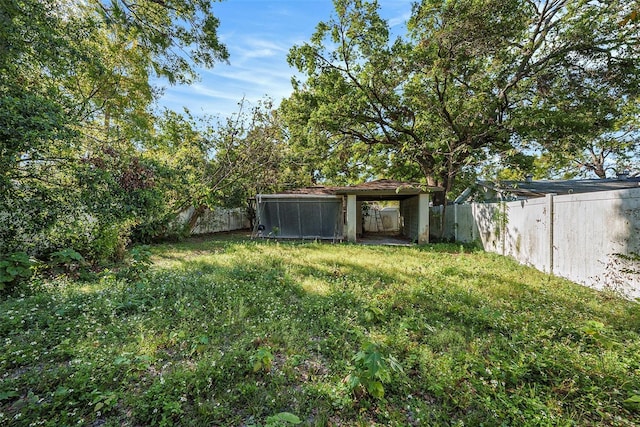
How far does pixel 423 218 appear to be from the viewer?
1009 centimetres

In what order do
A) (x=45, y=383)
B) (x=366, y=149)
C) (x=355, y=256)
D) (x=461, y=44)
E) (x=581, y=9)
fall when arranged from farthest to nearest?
1. (x=366, y=149)
2. (x=461, y=44)
3. (x=581, y=9)
4. (x=355, y=256)
5. (x=45, y=383)

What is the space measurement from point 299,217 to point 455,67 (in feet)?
26.4

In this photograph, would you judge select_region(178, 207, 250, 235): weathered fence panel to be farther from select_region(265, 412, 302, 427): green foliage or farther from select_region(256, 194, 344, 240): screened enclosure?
select_region(265, 412, 302, 427): green foliage

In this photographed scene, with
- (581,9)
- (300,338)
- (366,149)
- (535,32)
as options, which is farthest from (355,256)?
(581,9)

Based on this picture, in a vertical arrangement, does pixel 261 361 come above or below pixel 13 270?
below

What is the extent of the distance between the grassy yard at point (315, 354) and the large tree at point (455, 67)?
24.8 feet

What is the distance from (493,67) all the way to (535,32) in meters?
1.52

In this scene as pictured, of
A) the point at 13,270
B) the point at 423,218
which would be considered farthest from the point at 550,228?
the point at 13,270

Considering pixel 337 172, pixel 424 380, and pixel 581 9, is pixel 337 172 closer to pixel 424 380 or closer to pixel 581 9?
pixel 581 9

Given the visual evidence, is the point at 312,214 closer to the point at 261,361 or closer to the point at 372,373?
the point at 261,361

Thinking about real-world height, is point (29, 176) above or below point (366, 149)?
below

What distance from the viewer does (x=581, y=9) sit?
7.95 m

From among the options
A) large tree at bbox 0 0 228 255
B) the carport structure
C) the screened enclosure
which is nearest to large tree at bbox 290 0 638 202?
the carport structure

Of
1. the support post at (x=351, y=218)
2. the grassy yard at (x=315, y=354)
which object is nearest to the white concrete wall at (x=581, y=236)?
the grassy yard at (x=315, y=354)
